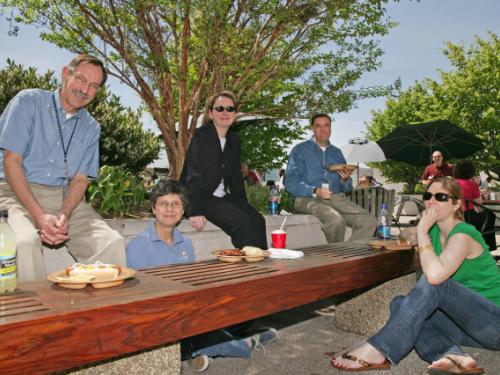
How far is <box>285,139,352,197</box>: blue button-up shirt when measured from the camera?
6402 mm

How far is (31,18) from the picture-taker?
34.8 feet

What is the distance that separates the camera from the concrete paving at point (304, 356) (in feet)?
11.7

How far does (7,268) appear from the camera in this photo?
220cm

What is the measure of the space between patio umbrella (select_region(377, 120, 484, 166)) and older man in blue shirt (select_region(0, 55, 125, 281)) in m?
9.34

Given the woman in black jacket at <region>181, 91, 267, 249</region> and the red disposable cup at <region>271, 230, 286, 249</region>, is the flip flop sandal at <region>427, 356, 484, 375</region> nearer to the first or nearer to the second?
the red disposable cup at <region>271, 230, 286, 249</region>

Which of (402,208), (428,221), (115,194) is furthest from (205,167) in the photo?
(402,208)

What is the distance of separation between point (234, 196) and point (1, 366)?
367cm

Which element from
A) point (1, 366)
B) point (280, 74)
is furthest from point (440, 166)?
point (1, 366)

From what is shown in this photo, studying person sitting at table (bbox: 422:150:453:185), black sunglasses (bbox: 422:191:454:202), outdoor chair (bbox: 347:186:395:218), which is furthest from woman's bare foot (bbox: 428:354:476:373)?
person sitting at table (bbox: 422:150:453:185)

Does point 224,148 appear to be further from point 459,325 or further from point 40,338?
point 40,338

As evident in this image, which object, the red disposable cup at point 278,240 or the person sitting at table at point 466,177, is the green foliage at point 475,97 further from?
the red disposable cup at point 278,240

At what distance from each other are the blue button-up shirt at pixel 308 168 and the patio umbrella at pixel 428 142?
5847 millimetres

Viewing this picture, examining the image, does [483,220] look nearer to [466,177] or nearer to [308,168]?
[466,177]

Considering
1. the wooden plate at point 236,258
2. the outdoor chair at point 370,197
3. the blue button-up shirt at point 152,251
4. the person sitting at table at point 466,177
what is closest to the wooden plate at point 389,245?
the wooden plate at point 236,258
